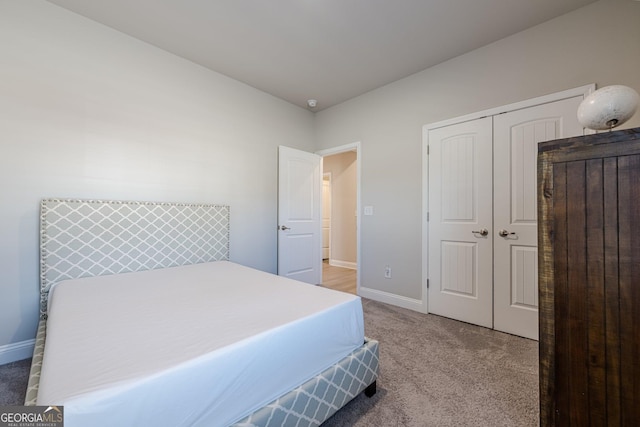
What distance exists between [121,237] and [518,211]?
3585 millimetres

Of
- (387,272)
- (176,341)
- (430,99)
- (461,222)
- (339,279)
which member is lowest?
(339,279)

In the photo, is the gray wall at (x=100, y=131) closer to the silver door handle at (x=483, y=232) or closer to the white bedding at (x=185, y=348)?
the white bedding at (x=185, y=348)

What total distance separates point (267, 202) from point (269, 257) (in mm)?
753

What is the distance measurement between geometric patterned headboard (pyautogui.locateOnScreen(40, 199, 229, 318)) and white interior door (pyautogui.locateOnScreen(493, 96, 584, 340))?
2905 mm

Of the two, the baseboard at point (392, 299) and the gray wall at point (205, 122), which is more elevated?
the gray wall at point (205, 122)

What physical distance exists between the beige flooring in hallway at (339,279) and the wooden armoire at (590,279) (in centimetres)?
295

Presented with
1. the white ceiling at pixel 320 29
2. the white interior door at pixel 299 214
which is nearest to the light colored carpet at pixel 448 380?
the white interior door at pixel 299 214

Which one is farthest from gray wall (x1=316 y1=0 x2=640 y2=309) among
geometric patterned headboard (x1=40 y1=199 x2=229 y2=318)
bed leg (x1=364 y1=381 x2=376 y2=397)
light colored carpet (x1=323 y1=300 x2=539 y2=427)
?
geometric patterned headboard (x1=40 y1=199 x2=229 y2=318)

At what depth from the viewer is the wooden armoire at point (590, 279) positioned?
2.83ft

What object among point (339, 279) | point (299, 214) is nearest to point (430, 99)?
point (299, 214)

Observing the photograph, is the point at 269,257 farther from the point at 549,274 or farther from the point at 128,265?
the point at 549,274

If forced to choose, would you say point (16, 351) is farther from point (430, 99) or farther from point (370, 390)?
point (430, 99)

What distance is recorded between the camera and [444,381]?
1.74 m

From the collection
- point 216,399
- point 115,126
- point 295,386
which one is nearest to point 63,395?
point 216,399
